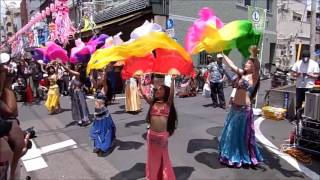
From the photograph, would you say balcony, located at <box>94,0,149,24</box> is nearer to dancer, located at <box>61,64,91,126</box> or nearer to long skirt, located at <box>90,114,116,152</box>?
dancer, located at <box>61,64,91,126</box>

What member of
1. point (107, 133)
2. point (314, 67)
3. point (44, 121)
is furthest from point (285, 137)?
point (44, 121)

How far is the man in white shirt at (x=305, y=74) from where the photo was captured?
9.02 meters

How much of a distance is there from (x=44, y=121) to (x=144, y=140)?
4299mm

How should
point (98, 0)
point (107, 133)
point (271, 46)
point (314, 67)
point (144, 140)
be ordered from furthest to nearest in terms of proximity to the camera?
point (271, 46) < point (98, 0) < point (314, 67) < point (144, 140) < point (107, 133)

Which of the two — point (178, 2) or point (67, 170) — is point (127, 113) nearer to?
point (67, 170)

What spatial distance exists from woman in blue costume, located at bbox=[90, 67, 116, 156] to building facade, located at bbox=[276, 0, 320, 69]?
76.2 feet

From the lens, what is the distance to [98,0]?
2284 centimetres

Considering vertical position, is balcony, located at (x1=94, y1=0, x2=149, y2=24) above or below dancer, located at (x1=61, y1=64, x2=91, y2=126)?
above

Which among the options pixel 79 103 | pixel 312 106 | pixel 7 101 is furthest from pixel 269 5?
pixel 7 101

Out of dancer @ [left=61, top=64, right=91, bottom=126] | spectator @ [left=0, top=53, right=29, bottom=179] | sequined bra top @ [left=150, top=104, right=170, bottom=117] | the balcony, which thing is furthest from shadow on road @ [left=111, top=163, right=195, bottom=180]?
the balcony

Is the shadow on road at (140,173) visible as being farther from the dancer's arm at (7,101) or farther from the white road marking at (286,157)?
the dancer's arm at (7,101)

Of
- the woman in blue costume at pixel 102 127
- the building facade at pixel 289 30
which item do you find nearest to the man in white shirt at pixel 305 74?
the woman in blue costume at pixel 102 127

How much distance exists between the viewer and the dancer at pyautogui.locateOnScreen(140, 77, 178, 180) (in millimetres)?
5137

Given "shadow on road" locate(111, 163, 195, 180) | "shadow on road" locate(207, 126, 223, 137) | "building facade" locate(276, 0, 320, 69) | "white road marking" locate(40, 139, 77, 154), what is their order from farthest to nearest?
"building facade" locate(276, 0, 320, 69)
"shadow on road" locate(207, 126, 223, 137)
"white road marking" locate(40, 139, 77, 154)
"shadow on road" locate(111, 163, 195, 180)
